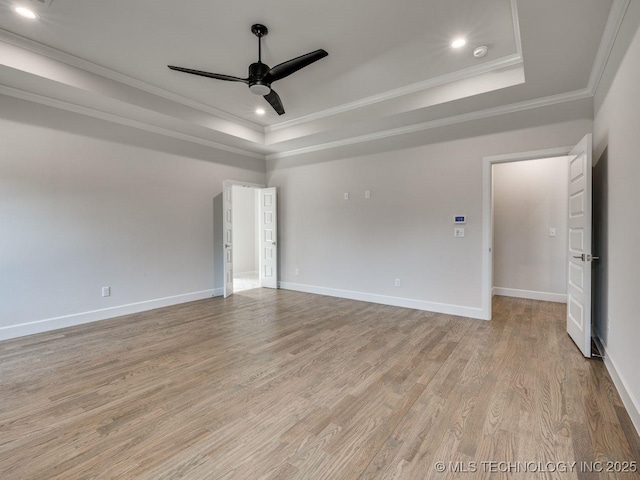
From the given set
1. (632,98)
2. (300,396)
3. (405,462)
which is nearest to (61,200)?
(300,396)

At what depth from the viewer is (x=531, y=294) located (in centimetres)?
529

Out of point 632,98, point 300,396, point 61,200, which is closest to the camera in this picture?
point 632,98

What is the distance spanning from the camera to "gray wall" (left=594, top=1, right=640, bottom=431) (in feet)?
6.34

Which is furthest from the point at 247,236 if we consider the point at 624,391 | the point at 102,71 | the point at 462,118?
the point at 624,391

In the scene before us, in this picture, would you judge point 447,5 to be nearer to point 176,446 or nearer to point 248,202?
point 176,446

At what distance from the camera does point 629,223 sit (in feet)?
6.84

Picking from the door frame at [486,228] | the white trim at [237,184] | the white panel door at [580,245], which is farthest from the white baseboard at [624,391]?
the white trim at [237,184]

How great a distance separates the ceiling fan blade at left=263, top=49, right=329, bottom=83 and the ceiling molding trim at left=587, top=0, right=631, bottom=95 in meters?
2.11

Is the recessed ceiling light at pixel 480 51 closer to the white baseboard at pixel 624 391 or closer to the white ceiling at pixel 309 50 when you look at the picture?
the white ceiling at pixel 309 50

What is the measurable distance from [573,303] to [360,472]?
3116mm

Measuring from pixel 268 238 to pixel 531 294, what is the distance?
5.03 metres

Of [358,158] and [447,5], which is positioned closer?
[447,5]

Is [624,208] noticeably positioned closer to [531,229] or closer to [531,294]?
[531,229]

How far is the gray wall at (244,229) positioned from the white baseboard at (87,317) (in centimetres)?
281
